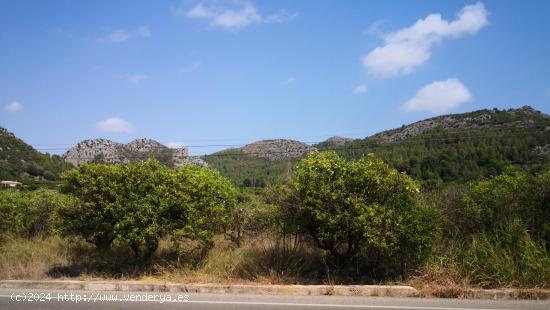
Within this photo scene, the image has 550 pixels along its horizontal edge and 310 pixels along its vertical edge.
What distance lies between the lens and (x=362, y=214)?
27.0 ft

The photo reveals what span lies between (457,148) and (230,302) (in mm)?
44916

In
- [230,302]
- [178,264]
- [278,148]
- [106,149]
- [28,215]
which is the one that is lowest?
[230,302]

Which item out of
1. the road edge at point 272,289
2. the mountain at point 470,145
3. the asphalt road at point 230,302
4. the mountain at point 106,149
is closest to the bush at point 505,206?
the road edge at point 272,289

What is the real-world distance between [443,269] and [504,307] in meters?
1.54

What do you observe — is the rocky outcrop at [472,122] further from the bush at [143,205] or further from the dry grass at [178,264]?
the bush at [143,205]

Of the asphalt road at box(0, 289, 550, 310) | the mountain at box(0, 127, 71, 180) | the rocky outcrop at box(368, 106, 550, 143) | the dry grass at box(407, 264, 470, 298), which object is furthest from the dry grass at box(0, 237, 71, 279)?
the rocky outcrop at box(368, 106, 550, 143)

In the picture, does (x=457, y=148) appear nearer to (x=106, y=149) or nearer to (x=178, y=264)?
(x=106, y=149)

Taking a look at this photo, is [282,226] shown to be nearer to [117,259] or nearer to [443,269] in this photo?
[443,269]

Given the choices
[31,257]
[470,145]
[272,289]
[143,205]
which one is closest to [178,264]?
[143,205]

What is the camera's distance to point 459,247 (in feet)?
29.5

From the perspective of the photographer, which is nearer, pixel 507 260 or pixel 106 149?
pixel 507 260

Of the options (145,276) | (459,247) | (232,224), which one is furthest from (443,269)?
(145,276)

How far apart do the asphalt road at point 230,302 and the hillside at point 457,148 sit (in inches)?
853

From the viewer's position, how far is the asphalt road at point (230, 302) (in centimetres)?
697
